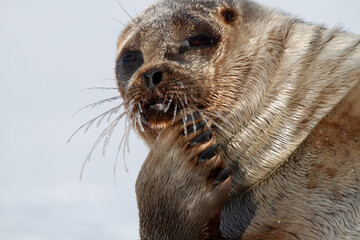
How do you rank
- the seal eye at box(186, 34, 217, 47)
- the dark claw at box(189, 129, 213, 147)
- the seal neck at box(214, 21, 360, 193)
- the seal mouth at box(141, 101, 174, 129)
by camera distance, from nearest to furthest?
the dark claw at box(189, 129, 213, 147) < the seal mouth at box(141, 101, 174, 129) < the seal neck at box(214, 21, 360, 193) < the seal eye at box(186, 34, 217, 47)

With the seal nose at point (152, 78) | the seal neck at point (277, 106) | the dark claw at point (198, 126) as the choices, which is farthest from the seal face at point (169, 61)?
the seal neck at point (277, 106)

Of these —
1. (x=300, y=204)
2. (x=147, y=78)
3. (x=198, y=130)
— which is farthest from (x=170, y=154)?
(x=300, y=204)

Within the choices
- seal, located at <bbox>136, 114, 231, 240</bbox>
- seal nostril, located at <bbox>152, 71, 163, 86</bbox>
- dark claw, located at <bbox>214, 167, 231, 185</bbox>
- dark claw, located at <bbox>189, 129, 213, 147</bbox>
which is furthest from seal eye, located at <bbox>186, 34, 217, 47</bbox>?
dark claw, located at <bbox>214, 167, 231, 185</bbox>

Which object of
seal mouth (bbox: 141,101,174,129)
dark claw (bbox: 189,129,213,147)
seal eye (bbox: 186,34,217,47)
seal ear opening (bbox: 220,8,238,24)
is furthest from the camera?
seal ear opening (bbox: 220,8,238,24)

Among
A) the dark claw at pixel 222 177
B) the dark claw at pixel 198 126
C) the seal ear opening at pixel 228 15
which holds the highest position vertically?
the seal ear opening at pixel 228 15

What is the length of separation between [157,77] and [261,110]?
1011mm

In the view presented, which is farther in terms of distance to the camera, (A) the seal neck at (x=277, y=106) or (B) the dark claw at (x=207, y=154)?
(A) the seal neck at (x=277, y=106)

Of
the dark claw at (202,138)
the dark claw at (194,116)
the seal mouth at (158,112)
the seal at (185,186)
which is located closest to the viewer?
the seal at (185,186)

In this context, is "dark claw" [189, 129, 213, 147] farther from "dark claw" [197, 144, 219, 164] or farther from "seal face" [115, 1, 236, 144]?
"seal face" [115, 1, 236, 144]

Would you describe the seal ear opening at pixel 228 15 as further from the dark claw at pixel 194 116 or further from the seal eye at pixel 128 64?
the dark claw at pixel 194 116

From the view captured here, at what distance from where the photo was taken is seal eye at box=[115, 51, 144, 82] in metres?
5.71

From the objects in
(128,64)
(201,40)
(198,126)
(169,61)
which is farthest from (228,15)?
(198,126)

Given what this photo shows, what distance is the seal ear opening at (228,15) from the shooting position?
562 cm

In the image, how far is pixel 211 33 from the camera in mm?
5438
